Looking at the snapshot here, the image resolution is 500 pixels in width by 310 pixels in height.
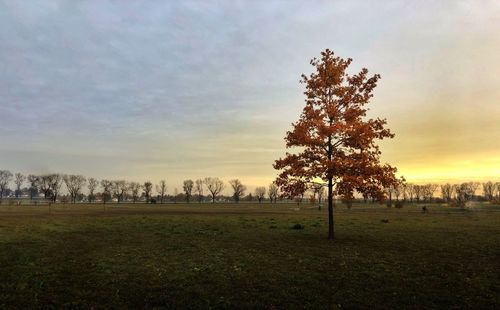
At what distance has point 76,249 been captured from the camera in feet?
74.0

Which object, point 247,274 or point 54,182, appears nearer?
point 247,274

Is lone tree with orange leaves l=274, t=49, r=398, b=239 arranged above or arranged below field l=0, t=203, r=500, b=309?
above

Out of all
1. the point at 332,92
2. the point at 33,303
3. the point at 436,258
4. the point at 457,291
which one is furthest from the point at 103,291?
the point at 332,92

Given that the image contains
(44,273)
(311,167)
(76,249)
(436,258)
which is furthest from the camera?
(311,167)

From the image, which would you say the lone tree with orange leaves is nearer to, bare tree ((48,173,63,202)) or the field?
the field

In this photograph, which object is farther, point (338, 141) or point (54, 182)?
point (54, 182)

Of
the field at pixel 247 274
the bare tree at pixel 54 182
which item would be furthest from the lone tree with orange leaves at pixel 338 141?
the bare tree at pixel 54 182

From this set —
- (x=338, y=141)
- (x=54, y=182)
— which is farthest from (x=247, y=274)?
(x=54, y=182)

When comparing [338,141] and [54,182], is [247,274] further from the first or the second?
[54,182]

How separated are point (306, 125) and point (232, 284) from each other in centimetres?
1472

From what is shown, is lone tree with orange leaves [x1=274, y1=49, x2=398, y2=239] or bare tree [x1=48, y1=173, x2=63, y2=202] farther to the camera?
bare tree [x1=48, y1=173, x2=63, y2=202]

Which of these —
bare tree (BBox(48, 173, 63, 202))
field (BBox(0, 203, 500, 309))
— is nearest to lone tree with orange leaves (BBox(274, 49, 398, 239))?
field (BBox(0, 203, 500, 309))

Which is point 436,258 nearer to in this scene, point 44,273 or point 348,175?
point 348,175

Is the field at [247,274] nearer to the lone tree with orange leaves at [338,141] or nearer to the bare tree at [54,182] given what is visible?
the lone tree with orange leaves at [338,141]
